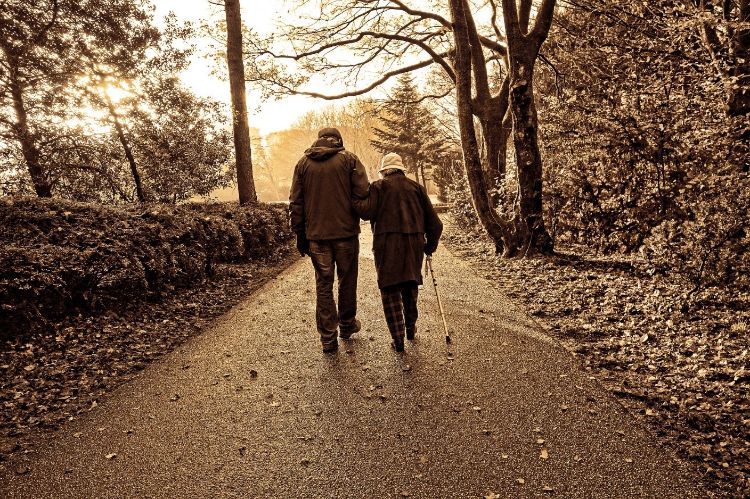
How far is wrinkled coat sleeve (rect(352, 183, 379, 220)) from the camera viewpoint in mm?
4898

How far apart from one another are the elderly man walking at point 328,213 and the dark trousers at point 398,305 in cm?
48

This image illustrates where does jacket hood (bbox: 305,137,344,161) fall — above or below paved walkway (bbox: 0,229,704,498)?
above

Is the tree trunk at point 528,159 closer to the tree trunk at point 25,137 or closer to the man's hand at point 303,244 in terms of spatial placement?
the man's hand at point 303,244

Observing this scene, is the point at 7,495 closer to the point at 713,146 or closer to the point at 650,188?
the point at 713,146

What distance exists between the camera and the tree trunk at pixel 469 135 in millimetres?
10258

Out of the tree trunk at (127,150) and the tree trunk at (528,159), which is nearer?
the tree trunk at (528,159)

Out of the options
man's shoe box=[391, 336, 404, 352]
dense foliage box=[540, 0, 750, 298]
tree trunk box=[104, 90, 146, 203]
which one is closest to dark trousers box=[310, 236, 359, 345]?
man's shoe box=[391, 336, 404, 352]

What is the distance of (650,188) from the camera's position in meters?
7.82

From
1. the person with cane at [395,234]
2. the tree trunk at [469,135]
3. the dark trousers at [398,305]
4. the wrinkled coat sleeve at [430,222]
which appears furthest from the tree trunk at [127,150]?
the dark trousers at [398,305]

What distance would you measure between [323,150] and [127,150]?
1124 cm

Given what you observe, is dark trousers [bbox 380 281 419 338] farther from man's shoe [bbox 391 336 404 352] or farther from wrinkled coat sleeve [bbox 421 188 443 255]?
wrinkled coat sleeve [bbox 421 188 443 255]

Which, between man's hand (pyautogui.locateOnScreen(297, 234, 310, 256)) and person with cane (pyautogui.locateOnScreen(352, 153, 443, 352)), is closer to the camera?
person with cane (pyautogui.locateOnScreen(352, 153, 443, 352))

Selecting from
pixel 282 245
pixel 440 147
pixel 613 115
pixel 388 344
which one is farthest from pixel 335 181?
pixel 440 147

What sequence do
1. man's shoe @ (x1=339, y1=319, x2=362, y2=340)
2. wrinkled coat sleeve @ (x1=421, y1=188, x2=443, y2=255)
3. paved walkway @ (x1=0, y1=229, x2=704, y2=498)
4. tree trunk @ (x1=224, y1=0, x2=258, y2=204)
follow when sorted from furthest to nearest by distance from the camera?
tree trunk @ (x1=224, y1=0, x2=258, y2=204) → man's shoe @ (x1=339, y1=319, x2=362, y2=340) → wrinkled coat sleeve @ (x1=421, y1=188, x2=443, y2=255) → paved walkway @ (x1=0, y1=229, x2=704, y2=498)
